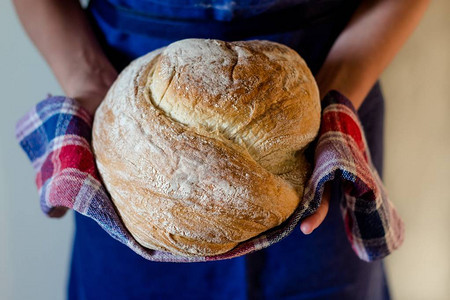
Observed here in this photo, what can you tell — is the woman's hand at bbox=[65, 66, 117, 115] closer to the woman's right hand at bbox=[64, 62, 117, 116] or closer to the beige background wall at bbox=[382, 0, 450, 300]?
the woman's right hand at bbox=[64, 62, 117, 116]

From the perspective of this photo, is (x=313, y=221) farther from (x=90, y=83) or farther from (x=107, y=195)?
→ (x=90, y=83)

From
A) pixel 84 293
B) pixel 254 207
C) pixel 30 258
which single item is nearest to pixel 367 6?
pixel 254 207

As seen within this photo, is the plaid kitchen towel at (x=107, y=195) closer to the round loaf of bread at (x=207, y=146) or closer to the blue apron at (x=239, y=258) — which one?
the round loaf of bread at (x=207, y=146)

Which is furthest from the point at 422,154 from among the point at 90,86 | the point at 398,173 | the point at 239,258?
the point at 90,86

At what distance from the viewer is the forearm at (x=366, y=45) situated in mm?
892

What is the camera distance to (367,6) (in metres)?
0.98

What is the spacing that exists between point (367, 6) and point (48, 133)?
651mm

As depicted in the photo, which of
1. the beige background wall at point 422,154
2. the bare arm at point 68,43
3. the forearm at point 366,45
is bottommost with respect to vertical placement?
the beige background wall at point 422,154

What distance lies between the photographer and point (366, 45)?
3.07ft

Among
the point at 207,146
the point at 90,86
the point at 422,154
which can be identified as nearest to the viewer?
the point at 207,146

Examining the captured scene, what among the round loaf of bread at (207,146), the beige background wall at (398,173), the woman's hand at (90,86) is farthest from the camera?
the beige background wall at (398,173)

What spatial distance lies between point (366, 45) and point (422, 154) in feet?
2.21

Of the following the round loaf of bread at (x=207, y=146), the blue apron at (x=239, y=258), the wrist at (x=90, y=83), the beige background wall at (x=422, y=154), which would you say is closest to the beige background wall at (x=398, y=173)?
the beige background wall at (x=422, y=154)

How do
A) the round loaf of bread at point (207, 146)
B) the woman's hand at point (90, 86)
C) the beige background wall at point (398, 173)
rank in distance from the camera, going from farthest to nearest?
the beige background wall at point (398, 173), the woman's hand at point (90, 86), the round loaf of bread at point (207, 146)
